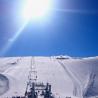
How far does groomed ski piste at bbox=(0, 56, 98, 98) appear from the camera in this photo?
200 feet

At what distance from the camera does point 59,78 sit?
7212 centimetres

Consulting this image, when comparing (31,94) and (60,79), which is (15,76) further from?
→ (31,94)

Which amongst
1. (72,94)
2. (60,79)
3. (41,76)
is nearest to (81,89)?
(72,94)

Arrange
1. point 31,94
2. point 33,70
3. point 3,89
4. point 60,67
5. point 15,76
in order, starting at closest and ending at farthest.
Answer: point 31,94, point 3,89, point 15,76, point 33,70, point 60,67

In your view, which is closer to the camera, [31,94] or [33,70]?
[31,94]

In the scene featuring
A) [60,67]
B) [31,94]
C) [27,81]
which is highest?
[60,67]

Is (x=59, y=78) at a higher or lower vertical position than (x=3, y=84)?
higher

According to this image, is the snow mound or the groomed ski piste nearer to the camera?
the groomed ski piste

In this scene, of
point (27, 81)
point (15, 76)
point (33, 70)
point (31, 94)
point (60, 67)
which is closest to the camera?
point (31, 94)

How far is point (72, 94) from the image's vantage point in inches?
2352

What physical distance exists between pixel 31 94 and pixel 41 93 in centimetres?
496

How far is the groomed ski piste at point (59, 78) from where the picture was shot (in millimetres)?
60844

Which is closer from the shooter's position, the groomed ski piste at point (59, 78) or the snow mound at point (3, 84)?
the groomed ski piste at point (59, 78)

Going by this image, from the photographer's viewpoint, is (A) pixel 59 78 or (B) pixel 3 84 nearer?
(B) pixel 3 84
